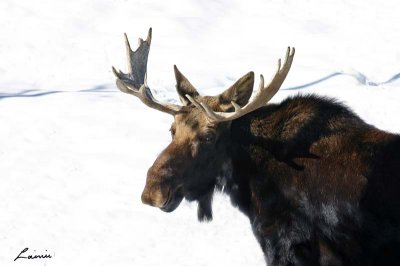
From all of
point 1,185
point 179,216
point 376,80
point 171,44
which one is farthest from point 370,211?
point 171,44

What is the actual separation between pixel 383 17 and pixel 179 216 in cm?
933

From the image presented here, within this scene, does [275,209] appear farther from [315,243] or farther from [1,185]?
[1,185]

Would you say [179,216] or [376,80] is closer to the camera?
[179,216]

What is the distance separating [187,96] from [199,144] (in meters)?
0.35

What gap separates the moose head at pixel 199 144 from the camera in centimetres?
544

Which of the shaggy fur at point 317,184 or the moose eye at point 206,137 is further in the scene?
the moose eye at point 206,137

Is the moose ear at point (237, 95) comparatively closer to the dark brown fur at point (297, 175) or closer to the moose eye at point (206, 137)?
the dark brown fur at point (297, 175)

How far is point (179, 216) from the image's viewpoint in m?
8.01

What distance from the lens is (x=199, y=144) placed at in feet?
18.4

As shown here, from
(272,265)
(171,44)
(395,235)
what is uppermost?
(395,235)

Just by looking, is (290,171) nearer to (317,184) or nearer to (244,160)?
(317,184)
